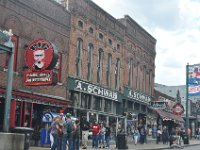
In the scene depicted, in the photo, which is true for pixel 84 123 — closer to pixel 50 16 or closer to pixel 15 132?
pixel 50 16

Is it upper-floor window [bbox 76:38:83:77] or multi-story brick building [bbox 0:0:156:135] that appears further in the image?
upper-floor window [bbox 76:38:83:77]

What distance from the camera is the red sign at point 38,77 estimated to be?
20.7m

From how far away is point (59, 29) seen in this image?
25562 mm

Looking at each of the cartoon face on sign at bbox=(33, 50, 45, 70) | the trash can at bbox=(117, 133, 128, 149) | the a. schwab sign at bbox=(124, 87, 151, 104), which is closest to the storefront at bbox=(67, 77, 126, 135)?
A: the a. schwab sign at bbox=(124, 87, 151, 104)

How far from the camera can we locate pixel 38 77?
69.5ft

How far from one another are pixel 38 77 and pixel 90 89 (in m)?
7.91

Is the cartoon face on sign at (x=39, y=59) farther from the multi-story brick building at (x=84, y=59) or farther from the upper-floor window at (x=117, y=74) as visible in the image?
the upper-floor window at (x=117, y=74)

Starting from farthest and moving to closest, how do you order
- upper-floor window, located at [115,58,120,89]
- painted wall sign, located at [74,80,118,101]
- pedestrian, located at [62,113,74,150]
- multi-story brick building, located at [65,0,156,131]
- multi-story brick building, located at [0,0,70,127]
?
1. upper-floor window, located at [115,58,120,89]
2. multi-story brick building, located at [65,0,156,131]
3. painted wall sign, located at [74,80,118,101]
4. multi-story brick building, located at [0,0,70,127]
5. pedestrian, located at [62,113,74,150]

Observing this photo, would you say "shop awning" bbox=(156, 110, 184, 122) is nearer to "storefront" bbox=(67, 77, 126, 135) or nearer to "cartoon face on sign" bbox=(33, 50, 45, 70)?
"storefront" bbox=(67, 77, 126, 135)

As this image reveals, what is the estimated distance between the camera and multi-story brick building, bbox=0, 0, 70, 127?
21.2 metres

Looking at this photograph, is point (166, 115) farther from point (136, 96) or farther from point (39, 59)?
point (39, 59)

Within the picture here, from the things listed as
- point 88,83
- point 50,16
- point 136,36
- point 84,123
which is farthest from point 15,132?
point 136,36

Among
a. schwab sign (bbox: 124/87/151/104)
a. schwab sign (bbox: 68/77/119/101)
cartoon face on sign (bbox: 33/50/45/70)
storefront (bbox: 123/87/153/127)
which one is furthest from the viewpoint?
a. schwab sign (bbox: 124/87/151/104)

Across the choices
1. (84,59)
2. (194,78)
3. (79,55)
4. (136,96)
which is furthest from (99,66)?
(194,78)
